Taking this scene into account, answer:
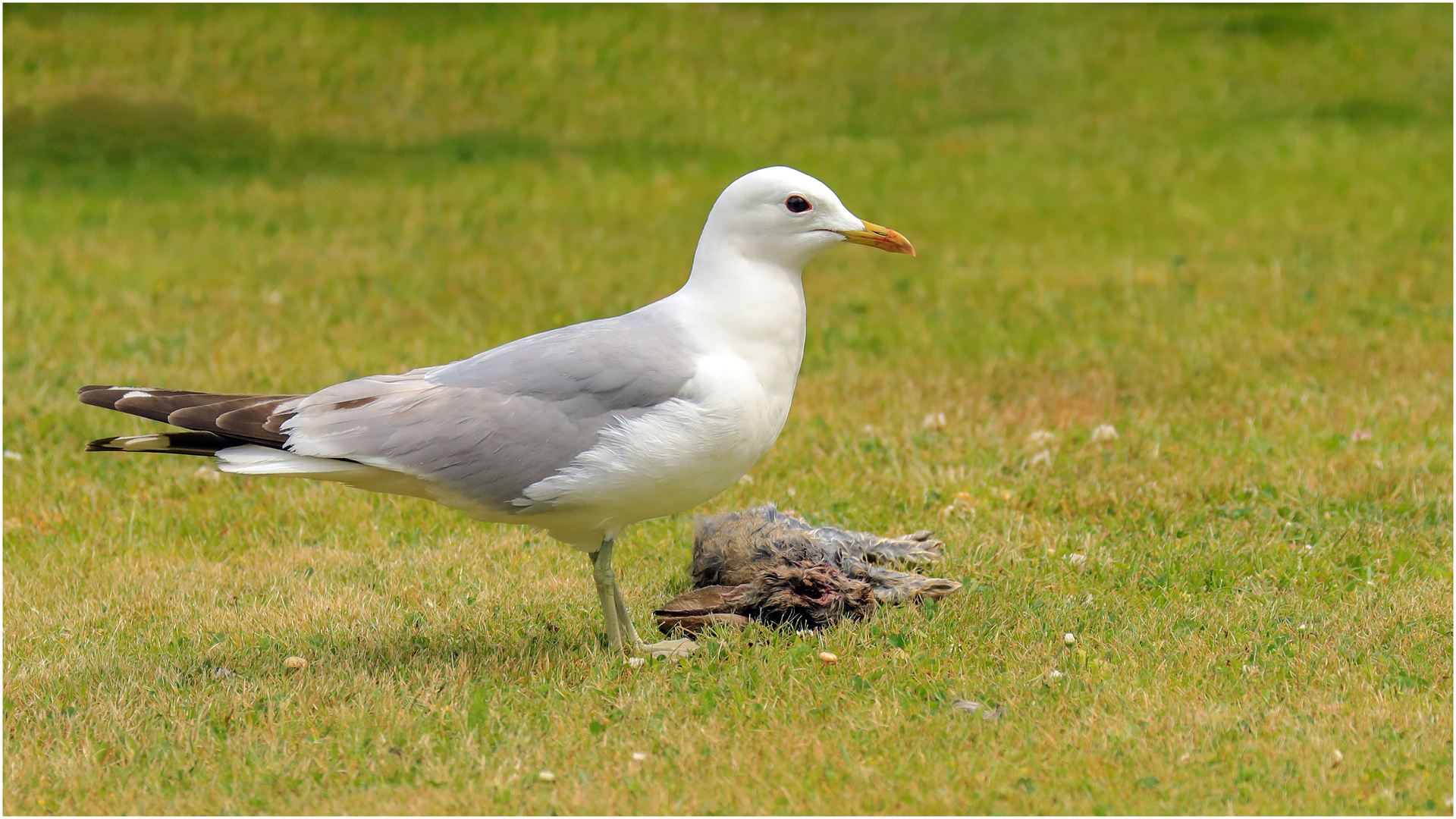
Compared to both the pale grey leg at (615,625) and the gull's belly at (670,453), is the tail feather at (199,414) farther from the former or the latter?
the pale grey leg at (615,625)

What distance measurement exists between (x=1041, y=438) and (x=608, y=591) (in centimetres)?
308

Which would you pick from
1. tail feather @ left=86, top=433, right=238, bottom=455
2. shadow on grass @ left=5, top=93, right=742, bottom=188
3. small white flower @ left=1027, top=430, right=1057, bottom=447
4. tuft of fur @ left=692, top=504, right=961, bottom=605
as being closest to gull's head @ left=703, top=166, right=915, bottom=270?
tuft of fur @ left=692, top=504, right=961, bottom=605

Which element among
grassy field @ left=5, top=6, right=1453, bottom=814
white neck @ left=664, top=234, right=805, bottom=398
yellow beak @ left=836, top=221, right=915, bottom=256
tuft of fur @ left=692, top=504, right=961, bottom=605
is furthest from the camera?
tuft of fur @ left=692, top=504, right=961, bottom=605

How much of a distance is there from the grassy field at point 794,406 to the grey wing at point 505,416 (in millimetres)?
696

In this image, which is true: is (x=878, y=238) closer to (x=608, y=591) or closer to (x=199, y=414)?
(x=608, y=591)

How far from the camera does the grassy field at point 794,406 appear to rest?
3.86 meters

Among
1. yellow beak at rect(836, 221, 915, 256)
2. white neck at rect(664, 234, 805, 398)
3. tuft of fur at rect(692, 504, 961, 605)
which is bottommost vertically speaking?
tuft of fur at rect(692, 504, 961, 605)

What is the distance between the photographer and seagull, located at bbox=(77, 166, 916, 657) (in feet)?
13.9

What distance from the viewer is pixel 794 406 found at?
306 inches

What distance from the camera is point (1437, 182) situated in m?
13.2

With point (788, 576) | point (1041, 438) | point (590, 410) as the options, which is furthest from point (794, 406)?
point (590, 410)

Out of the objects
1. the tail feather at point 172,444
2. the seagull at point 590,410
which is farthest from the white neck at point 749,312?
the tail feather at point 172,444

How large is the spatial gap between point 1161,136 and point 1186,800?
539 inches

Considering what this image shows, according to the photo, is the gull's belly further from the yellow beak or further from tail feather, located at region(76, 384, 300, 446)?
tail feather, located at region(76, 384, 300, 446)
